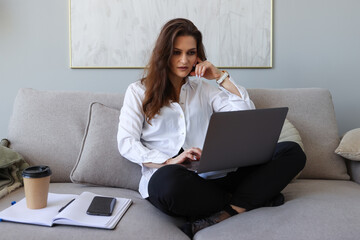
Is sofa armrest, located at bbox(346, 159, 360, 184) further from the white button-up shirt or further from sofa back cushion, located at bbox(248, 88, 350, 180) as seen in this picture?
the white button-up shirt

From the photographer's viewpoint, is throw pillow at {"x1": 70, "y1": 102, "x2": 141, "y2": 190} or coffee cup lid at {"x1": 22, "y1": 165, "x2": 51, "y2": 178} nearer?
coffee cup lid at {"x1": 22, "y1": 165, "x2": 51, "y2": 178}

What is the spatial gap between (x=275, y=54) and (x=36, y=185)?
1.66 meters

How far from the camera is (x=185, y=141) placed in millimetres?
1507

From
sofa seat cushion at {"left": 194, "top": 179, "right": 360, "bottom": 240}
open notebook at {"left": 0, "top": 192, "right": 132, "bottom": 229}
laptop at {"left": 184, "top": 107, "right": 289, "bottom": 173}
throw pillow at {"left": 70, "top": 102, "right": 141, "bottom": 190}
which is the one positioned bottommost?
sofa seat cushion at {"left": 194, "top": 179, "right": 360, "bottom": 240}

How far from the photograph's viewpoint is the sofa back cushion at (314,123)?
166 cm

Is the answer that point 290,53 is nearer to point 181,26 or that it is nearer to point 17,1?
point 181,26

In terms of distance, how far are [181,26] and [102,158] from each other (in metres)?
0.71

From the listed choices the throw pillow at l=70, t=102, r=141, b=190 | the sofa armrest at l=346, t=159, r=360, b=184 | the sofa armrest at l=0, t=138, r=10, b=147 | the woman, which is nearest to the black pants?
the woman

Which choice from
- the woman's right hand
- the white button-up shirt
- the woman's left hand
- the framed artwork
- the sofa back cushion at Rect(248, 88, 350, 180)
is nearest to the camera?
the woman's right hand

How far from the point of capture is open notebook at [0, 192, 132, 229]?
1041 mm

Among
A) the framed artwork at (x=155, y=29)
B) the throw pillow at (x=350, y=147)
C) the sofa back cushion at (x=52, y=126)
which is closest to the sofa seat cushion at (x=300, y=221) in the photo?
the throw pillow at (x=350, y=147)

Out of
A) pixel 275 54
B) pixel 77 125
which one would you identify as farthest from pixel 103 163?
pixel 275 54

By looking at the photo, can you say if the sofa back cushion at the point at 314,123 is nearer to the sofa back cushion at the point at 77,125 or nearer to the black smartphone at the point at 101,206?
the sofa back cushion at the point at 77,125

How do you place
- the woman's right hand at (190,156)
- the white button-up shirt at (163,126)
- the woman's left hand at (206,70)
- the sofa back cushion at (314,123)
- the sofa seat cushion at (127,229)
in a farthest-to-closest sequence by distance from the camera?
1. the sofa back cushion at (314,123)
2. the woman's left hand at (206,70)
3. the white button-up shirt at (163,126)
4. the woman's right hand at (190,156)
5. the sofa seat cushion at (127,229)
